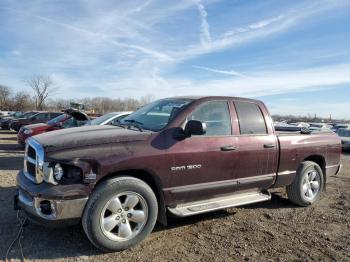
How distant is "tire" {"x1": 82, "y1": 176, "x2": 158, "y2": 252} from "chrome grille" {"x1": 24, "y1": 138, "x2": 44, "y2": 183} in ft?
2.20

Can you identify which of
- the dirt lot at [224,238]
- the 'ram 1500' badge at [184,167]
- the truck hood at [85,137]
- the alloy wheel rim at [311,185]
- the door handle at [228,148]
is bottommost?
the dirt lot at [224,238]

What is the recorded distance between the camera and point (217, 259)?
402 centimetres

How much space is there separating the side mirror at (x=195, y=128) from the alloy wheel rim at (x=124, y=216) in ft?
3.41

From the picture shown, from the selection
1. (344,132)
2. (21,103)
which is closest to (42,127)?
(344,132)

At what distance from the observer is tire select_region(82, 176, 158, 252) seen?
391cm

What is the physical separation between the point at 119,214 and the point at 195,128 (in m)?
1.41

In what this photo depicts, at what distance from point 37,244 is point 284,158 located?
157 inches

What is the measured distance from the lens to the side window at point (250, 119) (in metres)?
5.47

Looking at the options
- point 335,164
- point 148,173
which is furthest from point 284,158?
point 148,173

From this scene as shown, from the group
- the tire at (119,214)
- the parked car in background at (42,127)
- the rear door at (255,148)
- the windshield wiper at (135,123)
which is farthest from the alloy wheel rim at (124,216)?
the parked car in background at (42,127)

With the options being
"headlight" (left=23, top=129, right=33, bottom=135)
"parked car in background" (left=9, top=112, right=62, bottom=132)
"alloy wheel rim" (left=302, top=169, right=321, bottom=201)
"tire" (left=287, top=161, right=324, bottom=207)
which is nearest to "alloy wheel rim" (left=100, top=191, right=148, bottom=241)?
"tire" (left=287, top=161, right=324, bottom=207)

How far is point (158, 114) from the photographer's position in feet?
16.9

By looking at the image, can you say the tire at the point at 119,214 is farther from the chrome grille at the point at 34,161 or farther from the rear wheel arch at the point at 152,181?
the chrome grille at the point at 34,161

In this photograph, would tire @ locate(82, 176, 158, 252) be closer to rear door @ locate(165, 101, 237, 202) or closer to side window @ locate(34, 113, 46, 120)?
rear door @ locate(165, 101, 237, 202)
